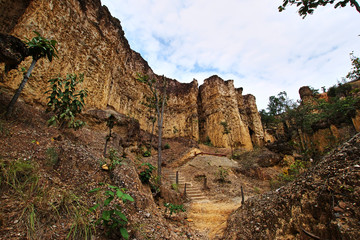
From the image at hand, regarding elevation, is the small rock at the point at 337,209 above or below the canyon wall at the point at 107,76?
below

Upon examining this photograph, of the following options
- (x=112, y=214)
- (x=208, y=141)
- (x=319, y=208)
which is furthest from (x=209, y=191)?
(x=208, y=141)

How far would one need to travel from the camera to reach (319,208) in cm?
228

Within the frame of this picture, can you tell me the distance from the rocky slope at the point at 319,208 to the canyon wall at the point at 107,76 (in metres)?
11.7

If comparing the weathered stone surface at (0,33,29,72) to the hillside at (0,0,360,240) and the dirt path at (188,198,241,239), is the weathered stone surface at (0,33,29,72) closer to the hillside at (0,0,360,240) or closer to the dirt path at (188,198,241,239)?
the hillside at (0,0,360,240)

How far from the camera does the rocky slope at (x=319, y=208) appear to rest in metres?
1.92

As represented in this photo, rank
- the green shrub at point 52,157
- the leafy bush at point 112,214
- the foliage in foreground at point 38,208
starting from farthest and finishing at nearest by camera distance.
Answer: the green shrub at point 52,157 → the foliage in foreground at point 38,208 → the leafy bush at point 112,214

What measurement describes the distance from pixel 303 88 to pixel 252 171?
35.3 m

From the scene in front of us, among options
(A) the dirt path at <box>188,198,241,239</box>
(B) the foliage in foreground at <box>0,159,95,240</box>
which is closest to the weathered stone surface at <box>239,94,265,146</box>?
(A) the dirt path at <box>188,198,241,239</box>

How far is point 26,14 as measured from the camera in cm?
874

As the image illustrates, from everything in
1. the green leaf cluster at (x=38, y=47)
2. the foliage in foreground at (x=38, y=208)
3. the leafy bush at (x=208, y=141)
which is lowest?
the foliage in foreground at (x=38, y=208)

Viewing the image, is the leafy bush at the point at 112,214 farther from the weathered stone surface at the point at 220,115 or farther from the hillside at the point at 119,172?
the weathered stone surface at the point at 220,115

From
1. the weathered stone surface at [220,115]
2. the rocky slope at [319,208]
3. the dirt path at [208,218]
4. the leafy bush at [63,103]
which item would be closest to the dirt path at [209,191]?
the dirt path at [208,218]

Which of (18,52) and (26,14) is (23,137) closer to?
(18,52)

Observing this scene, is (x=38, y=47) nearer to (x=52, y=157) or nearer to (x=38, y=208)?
(x=52, y=157)
